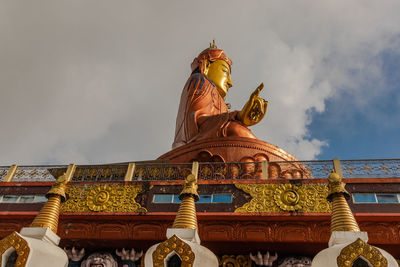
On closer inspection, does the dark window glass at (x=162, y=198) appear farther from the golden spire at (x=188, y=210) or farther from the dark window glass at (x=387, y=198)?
the dark window glass at (x=387, y=198)

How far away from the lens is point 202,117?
707 inches

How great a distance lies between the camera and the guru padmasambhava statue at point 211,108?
52.3 feet

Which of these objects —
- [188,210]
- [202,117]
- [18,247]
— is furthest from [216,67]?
[18,247]

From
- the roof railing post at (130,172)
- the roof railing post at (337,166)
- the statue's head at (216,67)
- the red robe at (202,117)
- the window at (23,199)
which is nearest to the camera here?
the roof railing post at (337,166)

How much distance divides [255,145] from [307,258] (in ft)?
22.1

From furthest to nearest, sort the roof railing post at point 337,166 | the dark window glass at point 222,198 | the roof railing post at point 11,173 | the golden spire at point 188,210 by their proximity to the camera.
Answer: the roof railing post at point 11,173
the roof railing post at point 337,166
the dark window glass at point 222,198
the golden spire at point 188,210

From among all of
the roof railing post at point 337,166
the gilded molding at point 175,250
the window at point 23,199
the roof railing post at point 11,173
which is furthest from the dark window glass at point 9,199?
the roof railing post at point 337,166

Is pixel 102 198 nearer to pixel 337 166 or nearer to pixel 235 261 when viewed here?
pixel 235 261

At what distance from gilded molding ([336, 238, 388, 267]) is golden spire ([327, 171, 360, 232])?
0.62 metres

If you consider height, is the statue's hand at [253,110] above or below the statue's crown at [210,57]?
below

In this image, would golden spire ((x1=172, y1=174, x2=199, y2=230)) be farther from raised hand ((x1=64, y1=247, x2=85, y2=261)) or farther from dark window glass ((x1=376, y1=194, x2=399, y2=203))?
dark window glass ((x1=376, y1=194, x2=399, y2=203))

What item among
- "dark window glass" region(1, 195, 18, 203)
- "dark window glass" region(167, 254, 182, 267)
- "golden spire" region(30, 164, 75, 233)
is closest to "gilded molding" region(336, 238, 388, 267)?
"dark window glass" region(167, 254, 182, 267)

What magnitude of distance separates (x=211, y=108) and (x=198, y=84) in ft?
5.43

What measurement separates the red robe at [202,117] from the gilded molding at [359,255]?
10335 mm
